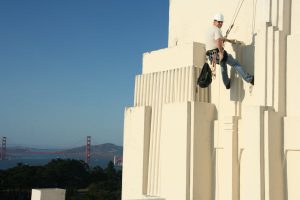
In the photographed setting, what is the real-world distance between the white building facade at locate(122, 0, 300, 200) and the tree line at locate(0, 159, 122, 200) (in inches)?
1493

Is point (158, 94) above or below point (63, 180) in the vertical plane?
above

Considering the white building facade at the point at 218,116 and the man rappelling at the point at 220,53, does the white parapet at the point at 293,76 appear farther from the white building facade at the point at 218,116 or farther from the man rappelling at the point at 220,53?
the man rappelling at the point at 220,53

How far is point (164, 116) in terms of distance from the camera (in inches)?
386

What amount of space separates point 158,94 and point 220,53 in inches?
96.5

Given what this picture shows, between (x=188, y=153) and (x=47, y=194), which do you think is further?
(x=47, y=194)

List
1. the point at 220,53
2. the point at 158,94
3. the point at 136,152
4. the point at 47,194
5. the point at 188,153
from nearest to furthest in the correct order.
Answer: the point at 220,53, the point at 188,153, the point at 158,94, the point at 136,152, the point at 47,194

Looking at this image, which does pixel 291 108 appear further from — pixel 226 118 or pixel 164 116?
pixel 164 116

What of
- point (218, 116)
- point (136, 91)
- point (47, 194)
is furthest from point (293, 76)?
point (47, 194)

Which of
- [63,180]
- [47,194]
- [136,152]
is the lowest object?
[63,180]

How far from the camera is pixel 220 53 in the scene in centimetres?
885

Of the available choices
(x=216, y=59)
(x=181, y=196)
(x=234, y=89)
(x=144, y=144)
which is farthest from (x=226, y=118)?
(x=144, y=144)

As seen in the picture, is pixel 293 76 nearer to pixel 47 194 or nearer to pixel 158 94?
pixel 158 94

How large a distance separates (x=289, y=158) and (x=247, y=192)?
106 centimetres

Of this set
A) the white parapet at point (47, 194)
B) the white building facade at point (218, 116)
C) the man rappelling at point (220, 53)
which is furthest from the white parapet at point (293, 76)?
the white parapet at point (47, 194)
